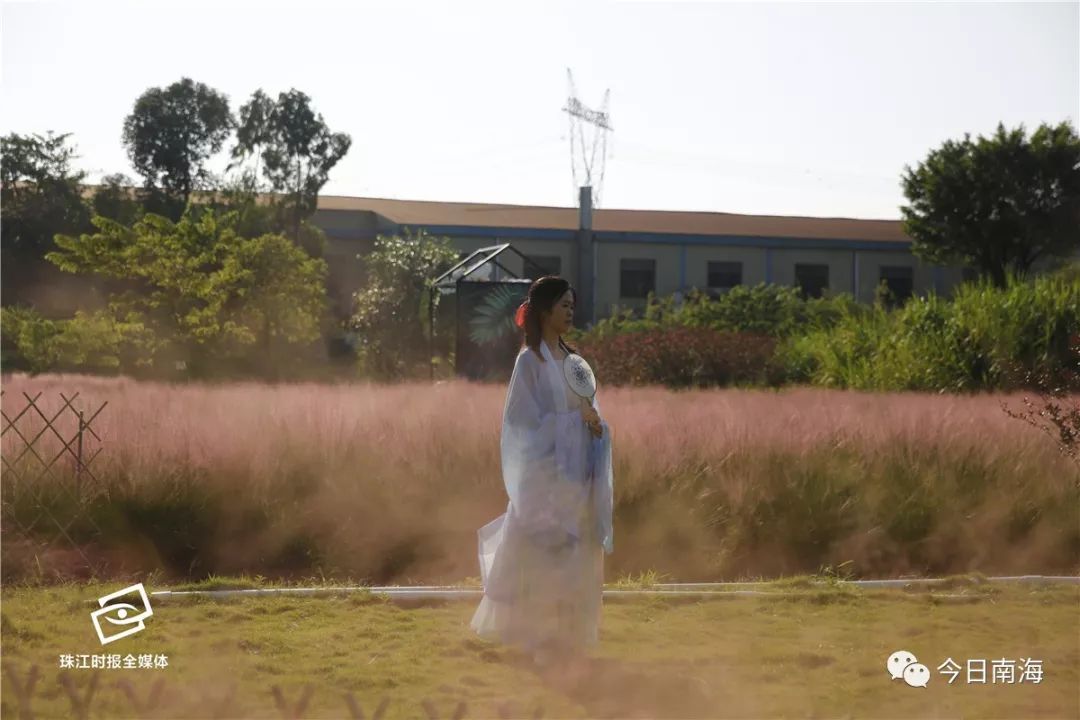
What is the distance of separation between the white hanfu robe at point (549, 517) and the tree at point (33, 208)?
28525 mm

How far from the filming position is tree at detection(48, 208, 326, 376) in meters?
22.6

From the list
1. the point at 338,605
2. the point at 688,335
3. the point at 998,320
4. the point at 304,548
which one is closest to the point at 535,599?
the point at 338,605

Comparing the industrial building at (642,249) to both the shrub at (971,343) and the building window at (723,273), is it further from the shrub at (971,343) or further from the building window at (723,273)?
the shrub at (971,343)

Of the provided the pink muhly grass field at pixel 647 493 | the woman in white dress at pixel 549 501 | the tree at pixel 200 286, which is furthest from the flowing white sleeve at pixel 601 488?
the tree at pixel 200 286

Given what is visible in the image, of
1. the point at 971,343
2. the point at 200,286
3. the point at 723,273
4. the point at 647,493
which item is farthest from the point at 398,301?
the point at 647,493

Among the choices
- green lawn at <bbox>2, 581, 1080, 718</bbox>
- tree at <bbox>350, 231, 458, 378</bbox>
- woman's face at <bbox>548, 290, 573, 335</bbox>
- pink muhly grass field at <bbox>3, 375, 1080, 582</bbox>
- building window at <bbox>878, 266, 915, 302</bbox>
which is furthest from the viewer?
building window at <bbox>878, 266, 915, 302</bbox>

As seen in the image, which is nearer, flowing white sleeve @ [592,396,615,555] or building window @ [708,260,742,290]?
flowing white sleeve @ [592,396,615,555]

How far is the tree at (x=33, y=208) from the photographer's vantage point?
31.2m

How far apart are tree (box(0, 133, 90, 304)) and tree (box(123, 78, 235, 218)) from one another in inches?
106

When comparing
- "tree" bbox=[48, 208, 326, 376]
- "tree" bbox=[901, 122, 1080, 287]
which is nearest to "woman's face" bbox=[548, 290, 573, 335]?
"tree" bbox=[48, 208, 326, 376]

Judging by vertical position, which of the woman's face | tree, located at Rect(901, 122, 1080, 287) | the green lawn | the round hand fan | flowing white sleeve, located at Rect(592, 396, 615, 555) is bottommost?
the green lawn

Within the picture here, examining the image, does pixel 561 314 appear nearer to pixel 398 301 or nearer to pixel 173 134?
pixel 398 301

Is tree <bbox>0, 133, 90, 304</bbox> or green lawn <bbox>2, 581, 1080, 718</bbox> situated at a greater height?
tree <bbox>0, 133, 90, 304</bbox>

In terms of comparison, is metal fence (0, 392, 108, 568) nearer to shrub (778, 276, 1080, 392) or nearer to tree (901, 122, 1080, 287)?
shrub (778, 276, 1080, 392)
